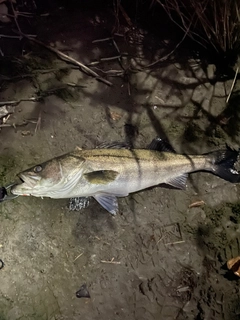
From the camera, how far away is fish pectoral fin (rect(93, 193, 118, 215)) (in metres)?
4.58

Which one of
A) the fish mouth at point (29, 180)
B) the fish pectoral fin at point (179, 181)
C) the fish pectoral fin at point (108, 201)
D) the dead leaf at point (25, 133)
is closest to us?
the fish mouth at point (29, 180)

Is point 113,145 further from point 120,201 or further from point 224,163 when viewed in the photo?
point 224,163

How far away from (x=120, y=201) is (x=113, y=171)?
1.72 ft

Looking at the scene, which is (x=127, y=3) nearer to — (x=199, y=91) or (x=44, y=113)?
(x=199, y=91)

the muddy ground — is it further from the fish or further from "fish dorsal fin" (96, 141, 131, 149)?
"fish dorsal fin" (96, 141, 131, 149)

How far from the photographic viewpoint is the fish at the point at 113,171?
436 centimetres

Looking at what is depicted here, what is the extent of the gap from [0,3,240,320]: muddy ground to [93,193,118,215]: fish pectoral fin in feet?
0.60

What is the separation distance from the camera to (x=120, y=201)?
484cm

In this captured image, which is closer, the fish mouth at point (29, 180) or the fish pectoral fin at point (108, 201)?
the fish mouth at point (29, 180)

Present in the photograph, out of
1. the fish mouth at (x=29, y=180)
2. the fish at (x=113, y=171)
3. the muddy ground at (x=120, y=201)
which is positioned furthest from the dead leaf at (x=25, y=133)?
the fish mouth at (x=29, y=180)

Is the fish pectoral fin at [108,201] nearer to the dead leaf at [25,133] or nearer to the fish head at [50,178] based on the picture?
the fish head at [50,178]

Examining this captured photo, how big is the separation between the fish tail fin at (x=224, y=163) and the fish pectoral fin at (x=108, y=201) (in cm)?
125

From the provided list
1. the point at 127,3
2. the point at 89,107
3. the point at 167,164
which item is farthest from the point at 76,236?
the point at 127,3

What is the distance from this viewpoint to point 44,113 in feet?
16.8
